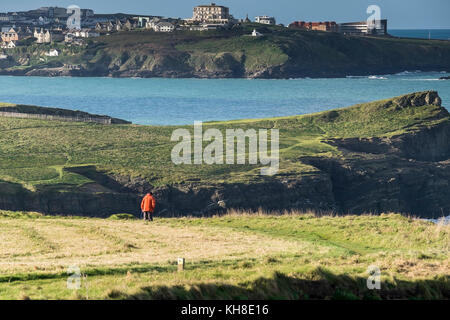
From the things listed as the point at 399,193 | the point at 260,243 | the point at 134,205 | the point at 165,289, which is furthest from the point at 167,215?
the point at 165,289

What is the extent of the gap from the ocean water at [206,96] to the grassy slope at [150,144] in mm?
40848

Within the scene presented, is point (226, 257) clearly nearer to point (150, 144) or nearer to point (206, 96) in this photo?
Result: point (150, 144)

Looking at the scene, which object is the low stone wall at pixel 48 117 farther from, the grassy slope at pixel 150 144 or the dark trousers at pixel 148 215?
the dark trousers at pixel 148 215

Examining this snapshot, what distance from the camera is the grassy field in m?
14.2

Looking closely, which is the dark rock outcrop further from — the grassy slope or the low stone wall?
the low stone wall

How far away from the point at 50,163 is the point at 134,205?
987 cm

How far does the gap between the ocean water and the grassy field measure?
8205 cm

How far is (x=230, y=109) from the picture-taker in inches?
5157

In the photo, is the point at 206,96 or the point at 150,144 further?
the point at 206,96

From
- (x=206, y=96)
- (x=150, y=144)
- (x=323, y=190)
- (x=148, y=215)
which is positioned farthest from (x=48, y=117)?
(x=206, y=96)

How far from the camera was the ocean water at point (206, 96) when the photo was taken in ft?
411

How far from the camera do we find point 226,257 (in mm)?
20672

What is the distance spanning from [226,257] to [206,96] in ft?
→ 452
